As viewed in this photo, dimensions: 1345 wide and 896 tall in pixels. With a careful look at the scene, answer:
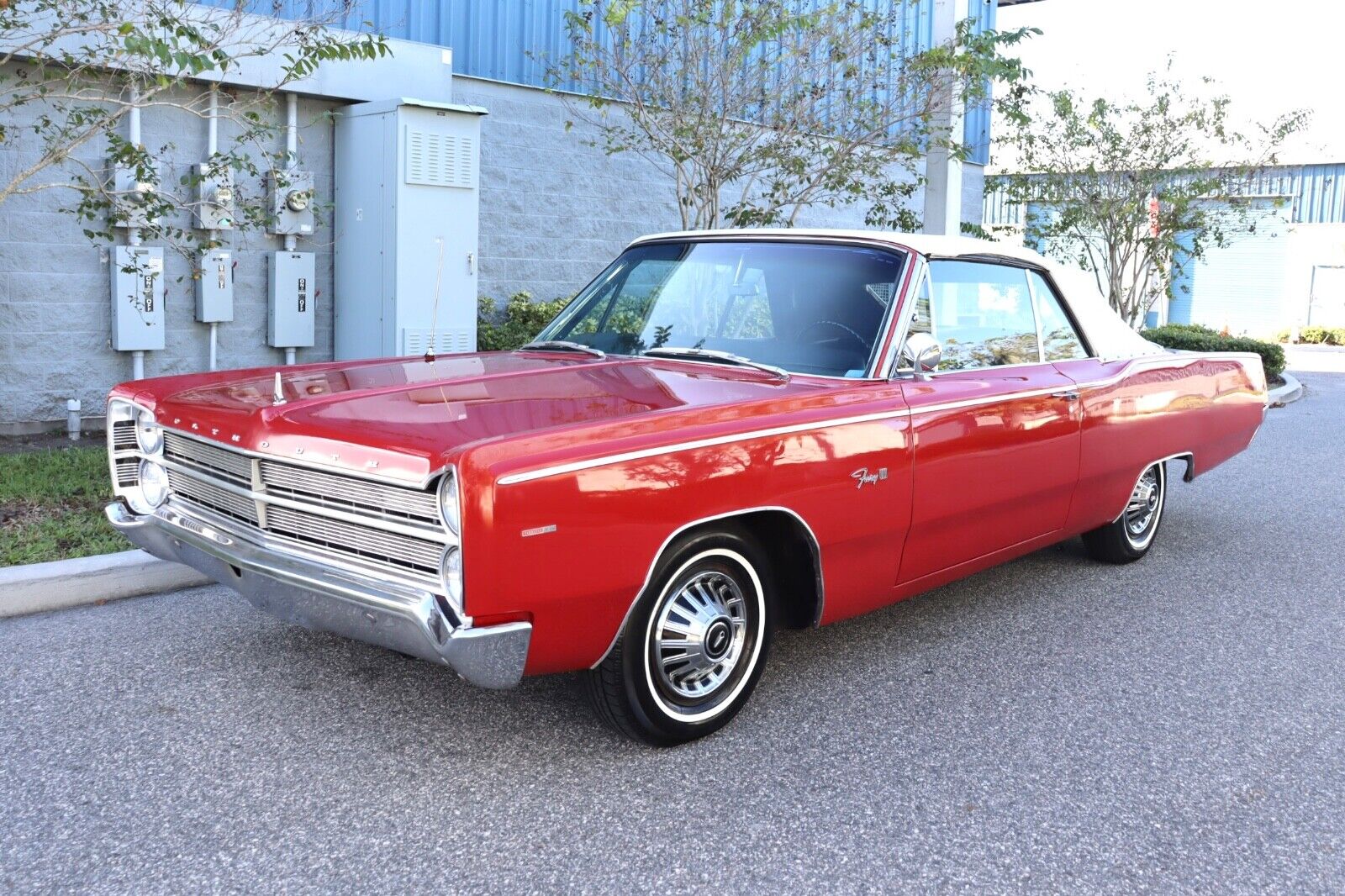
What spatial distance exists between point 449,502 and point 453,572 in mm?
182

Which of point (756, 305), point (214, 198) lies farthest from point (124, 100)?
point (756, 305)

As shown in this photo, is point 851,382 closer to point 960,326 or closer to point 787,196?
point 960,326

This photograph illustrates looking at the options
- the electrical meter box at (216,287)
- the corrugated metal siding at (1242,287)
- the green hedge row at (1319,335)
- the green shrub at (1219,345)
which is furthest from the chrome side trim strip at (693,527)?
the corrugated metal siding at (1242,287)

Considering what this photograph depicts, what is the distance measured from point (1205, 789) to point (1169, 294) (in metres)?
14.9

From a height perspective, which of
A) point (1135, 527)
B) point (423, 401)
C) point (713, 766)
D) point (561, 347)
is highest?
point (561, 347)

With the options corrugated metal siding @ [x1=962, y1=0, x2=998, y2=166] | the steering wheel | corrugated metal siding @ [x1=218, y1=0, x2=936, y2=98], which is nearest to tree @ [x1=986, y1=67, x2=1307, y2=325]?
corrugated metal siding @ [x1=962, y1=0, x2=998, y2=166]

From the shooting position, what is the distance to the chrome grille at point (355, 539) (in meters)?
3.26

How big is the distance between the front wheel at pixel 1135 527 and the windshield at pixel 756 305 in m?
2.18

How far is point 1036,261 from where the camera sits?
5562 mm

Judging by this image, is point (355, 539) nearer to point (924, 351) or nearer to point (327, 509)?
point (327, 509)

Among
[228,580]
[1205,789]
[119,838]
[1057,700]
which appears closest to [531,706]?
[228,580]

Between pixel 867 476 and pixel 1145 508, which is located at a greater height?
pixel 867 476

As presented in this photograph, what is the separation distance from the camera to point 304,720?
388 cm

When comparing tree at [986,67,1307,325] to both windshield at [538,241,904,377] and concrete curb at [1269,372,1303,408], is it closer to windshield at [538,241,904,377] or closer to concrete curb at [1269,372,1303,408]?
concrete curb at [1269,372,1303,408]
